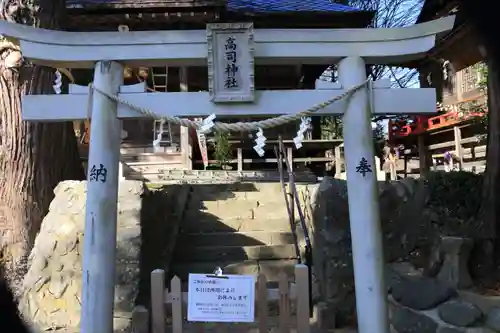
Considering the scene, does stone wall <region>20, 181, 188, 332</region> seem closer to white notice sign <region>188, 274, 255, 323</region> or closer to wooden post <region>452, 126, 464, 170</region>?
white notice sign <region>188, 274, 255, 323</region>

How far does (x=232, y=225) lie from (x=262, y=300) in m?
3.95

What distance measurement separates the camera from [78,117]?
412 cm

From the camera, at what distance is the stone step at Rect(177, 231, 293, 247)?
7.62m

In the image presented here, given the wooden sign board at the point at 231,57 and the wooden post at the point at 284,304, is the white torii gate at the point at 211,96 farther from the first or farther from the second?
the wooden post at the point at 284,304

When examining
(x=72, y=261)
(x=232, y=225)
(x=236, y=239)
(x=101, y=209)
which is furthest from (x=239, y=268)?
(x=101, y=209)

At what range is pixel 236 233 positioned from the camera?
7852 millimetres

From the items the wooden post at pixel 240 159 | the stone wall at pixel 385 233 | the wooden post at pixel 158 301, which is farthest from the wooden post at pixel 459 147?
the wooden post at pixel 158 301

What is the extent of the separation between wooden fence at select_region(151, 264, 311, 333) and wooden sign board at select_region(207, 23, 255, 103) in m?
1.59

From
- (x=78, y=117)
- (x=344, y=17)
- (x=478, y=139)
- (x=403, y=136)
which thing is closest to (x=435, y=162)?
(x=403, y=136)

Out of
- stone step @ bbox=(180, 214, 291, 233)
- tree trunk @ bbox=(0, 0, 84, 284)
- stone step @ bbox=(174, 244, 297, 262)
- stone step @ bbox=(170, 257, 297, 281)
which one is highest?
tree trunk @ bbox=(0, 0, 84, 284)

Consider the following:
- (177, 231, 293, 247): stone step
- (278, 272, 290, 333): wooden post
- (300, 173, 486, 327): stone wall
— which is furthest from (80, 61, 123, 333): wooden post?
(177, 231, 293, 247): stone step

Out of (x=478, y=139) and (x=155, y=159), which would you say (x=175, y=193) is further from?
(x=478, y=139)

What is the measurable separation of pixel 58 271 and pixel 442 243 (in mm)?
4393

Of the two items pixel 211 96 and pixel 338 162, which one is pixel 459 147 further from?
pixel 211 96
